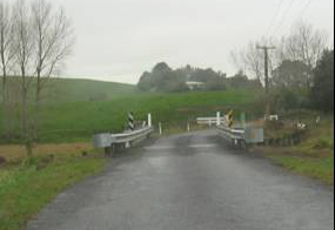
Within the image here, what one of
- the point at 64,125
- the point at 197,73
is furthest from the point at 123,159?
the point at 197,73

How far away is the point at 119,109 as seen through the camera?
8419 cm

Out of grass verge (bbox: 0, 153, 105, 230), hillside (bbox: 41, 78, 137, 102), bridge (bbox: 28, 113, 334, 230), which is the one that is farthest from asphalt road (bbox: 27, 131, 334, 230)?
hillside (bbox: 41, 78, 137, 102)

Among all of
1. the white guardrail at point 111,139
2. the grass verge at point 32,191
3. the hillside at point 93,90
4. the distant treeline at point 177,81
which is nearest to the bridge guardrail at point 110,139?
the white guardrail at point 111,139

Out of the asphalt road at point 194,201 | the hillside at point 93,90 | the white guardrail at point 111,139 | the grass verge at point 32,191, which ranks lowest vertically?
the grass verge at point 32,191

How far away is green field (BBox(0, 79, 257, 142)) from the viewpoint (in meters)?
67.5

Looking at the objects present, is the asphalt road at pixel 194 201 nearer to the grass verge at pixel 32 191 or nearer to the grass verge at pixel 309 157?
the grass verge at pixel 32 191

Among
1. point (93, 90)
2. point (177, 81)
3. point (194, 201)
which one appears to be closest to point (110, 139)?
point (194, 201)

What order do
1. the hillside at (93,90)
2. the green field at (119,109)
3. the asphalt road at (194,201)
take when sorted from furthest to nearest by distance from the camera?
1. the hillside at (93,90)
2. the green field at (119,109)
3. the asphalt road at (194,201)

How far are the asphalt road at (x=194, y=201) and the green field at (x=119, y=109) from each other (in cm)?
4671

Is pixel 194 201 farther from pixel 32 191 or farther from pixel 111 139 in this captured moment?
pixel 111 139

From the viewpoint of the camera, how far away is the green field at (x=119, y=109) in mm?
67500

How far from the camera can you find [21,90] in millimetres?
57219

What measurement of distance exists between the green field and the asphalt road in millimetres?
46710

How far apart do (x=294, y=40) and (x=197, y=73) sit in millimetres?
88452
